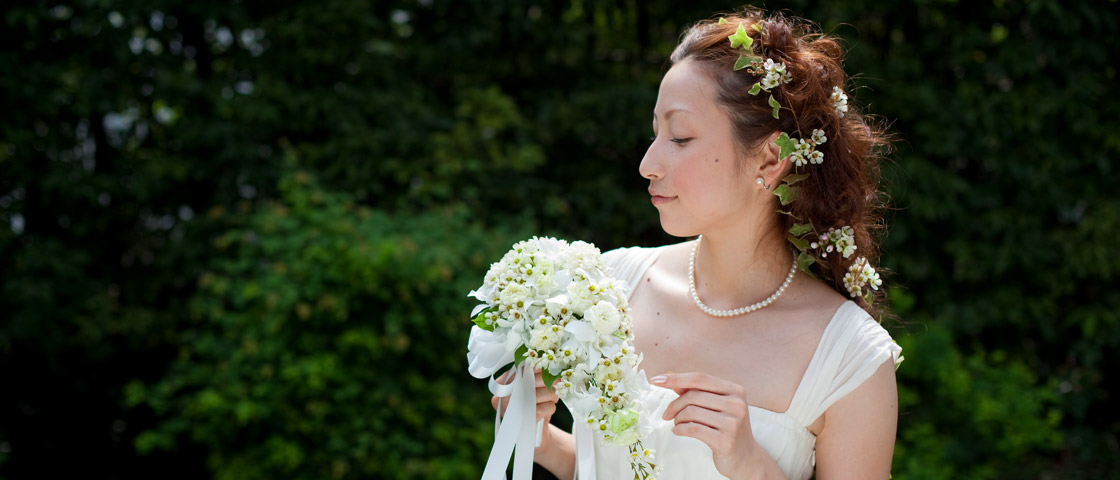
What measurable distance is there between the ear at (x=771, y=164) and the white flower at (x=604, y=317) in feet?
1.48

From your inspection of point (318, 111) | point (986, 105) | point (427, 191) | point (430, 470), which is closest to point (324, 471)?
point (430, 470)

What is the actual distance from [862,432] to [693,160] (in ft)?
1.96

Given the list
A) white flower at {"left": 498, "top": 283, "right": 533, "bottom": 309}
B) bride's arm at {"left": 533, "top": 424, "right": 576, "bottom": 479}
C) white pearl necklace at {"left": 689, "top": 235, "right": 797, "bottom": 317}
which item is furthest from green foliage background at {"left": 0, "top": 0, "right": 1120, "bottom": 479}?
white flower at {"left": 498, "top": 283, "right": 533, "bottom": 309}

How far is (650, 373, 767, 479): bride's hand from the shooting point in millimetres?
1622

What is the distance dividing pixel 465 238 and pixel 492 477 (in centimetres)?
244

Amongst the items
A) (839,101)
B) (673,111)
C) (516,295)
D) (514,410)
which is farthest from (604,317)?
(839,101)

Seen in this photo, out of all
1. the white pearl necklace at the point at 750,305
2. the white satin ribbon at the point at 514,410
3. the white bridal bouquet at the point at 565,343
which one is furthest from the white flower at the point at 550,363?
the white pearl necklace at the point at 750,305

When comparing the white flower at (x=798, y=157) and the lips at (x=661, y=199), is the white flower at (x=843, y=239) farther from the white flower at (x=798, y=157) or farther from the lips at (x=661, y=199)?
the lips at (x=661, y=199)

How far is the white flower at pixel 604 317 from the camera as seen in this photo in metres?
1.64

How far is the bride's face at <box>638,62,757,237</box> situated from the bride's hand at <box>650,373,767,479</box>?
348mm

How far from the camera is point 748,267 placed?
79.0 inches

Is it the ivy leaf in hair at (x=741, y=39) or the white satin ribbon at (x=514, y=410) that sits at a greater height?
the ivy leaf in hair at (x=741, y=39)

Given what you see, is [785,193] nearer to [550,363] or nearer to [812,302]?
[812,302]

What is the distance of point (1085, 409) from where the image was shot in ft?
15.8
